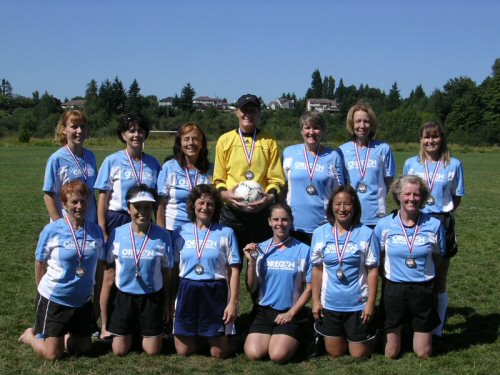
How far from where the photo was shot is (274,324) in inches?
203

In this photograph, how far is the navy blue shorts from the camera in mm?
5074

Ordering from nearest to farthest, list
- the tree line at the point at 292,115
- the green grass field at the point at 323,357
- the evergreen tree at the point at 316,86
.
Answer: the green grass field at the point at 323,357 < the tree line at the point at 292,115 < the evergreen tree at the point at 316,86

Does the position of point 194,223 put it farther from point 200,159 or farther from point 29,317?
point 29,317

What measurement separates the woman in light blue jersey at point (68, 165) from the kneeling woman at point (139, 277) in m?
0.64

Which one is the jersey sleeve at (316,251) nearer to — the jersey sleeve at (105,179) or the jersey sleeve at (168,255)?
the jersey sleeve at (168,255)

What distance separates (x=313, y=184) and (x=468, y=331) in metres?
2.21

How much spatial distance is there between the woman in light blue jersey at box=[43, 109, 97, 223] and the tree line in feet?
139

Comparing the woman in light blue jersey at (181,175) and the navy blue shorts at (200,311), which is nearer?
the navy blue shorts at (200,311)

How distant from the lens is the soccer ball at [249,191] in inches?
203

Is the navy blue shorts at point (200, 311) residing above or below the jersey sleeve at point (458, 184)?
below

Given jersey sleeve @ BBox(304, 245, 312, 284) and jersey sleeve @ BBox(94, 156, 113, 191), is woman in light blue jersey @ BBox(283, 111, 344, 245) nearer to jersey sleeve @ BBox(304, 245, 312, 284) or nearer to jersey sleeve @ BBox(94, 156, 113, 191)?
jersey sleeve @ BBox(304, 245, 312, 284)

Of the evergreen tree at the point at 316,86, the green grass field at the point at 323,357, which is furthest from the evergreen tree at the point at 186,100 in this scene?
the green grass field at the point at 323,357

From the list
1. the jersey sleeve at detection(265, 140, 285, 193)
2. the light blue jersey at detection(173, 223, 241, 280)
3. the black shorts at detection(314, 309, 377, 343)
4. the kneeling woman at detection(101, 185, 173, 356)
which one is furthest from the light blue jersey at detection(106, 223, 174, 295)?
the black shorts at detection(314, 309, 377, 343)

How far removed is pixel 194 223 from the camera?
17.2ft
